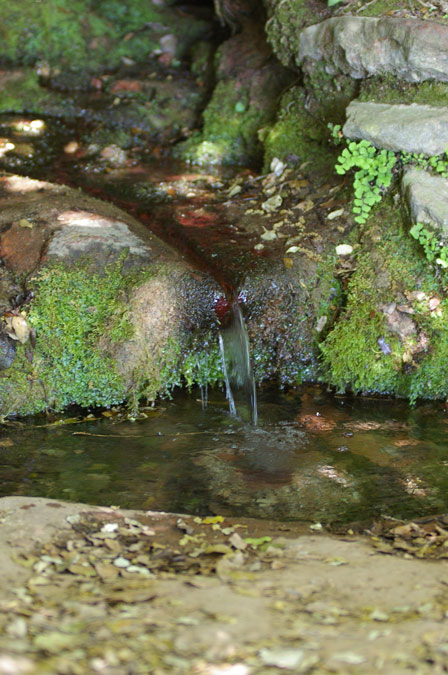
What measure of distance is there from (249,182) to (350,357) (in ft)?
8.70

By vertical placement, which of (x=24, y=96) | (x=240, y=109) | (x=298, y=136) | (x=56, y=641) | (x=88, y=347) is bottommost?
(x=56, y=641)

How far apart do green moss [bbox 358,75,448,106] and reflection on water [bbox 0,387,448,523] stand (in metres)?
2.77

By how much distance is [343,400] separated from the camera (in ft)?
17.9

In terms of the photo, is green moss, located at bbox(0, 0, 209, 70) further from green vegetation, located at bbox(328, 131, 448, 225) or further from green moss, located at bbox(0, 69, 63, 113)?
green vegetation, located at bbox(328, 131, 448, 225)

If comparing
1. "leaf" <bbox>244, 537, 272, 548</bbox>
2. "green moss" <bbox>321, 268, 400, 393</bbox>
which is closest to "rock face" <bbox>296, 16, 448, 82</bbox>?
"green moss" <bbox>321, 268, 400, 393</bbox>

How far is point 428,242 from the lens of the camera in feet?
17.2

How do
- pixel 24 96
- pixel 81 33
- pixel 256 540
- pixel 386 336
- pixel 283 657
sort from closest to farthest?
1. pixel 283 657
2. pixel 256 540
3. pixel 386 336
4. pixel 24 96
5. pixel 81 33

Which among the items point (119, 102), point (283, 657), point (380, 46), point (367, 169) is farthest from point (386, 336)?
point (119, 102)

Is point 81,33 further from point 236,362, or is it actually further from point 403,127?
point 236,362

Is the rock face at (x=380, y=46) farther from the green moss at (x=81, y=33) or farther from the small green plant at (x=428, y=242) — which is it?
the green moss at (x=81, y=33)

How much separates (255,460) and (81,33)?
26.8 ft

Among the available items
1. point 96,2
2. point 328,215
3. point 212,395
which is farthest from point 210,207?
point 96,2

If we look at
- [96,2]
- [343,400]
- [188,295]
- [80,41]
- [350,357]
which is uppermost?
[96,2]

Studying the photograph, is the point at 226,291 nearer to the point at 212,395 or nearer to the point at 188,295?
the point at 188,295
